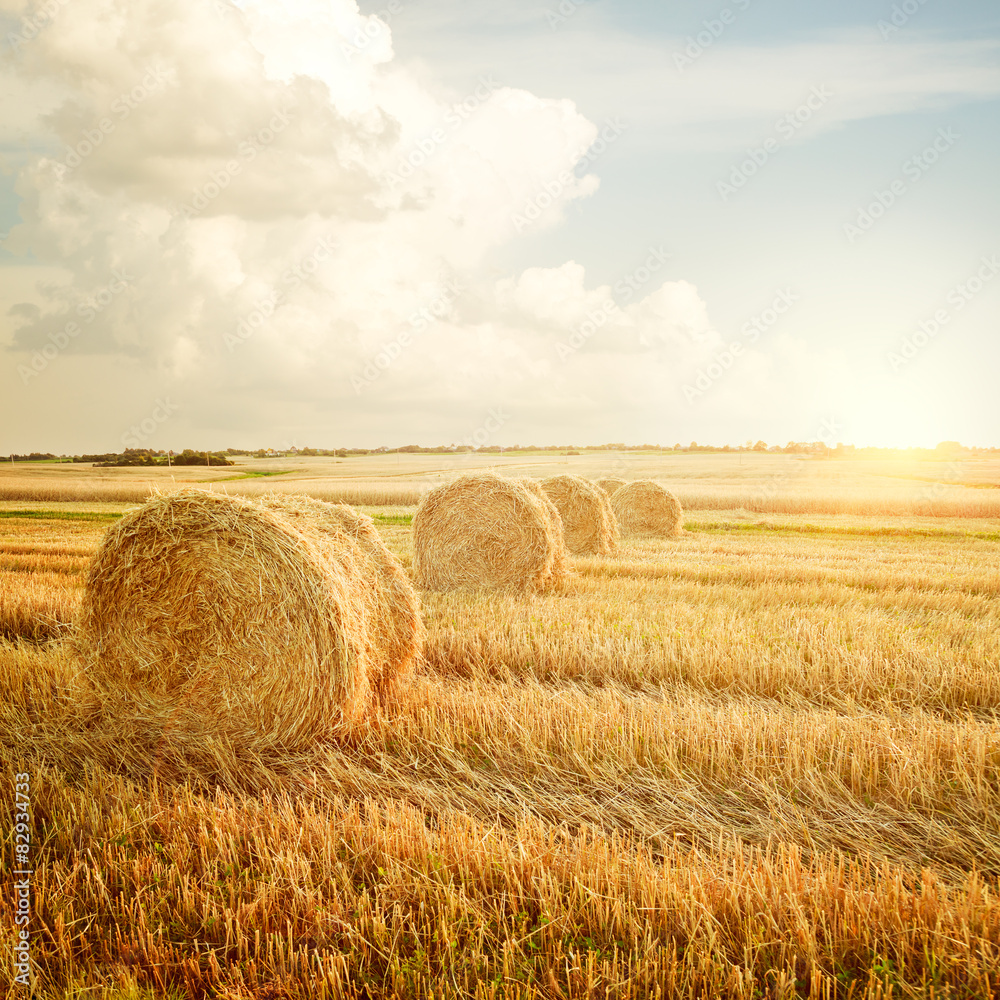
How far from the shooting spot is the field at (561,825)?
2689 mm

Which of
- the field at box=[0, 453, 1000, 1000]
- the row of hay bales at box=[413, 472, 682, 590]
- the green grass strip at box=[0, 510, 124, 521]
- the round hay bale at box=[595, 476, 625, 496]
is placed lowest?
the field at box=[0, 453, 1000, 1000]

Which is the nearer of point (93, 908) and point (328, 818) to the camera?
point (93, 908)

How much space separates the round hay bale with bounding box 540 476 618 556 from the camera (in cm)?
1490

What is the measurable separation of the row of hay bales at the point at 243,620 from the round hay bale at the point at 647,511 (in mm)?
13380

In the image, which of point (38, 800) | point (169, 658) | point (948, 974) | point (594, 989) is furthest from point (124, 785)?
point (948, 974)

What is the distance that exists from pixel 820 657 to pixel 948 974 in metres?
4.13

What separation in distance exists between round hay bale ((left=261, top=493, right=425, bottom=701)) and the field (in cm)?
29

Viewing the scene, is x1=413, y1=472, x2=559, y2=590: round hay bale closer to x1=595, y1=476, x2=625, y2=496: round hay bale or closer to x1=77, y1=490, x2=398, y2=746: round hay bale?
x1=77, y1=490, x2=398, y2=746: round hay bale

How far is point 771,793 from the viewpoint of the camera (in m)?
4.05

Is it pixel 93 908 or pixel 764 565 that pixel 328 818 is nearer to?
pixel 93 908

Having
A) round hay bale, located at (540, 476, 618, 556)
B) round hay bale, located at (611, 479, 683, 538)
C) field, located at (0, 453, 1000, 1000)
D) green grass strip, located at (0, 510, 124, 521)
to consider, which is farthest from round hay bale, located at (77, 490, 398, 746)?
green grass strip, located at (0, 510, 124, 521)

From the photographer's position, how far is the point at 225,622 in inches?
211

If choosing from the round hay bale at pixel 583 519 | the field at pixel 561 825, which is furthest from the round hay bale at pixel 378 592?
the round hay bale at pixel 583 519

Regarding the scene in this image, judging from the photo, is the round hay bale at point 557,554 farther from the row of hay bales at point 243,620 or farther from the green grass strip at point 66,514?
the green grass strip at point 66,514
